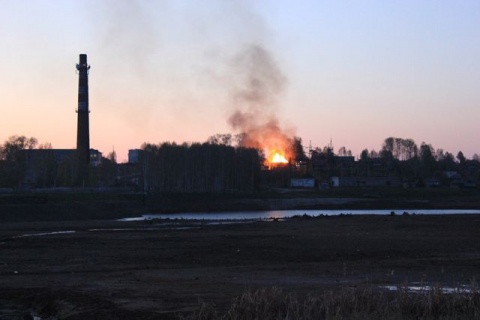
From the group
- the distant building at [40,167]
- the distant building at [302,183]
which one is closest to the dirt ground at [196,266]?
the distant building at [40,167]

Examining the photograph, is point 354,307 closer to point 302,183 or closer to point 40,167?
point 40,167

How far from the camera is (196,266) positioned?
32094 millimetres

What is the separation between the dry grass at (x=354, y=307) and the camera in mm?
17031

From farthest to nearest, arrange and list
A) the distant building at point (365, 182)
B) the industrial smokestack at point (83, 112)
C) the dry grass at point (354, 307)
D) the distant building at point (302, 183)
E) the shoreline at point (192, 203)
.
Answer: the distant building at point (365, 182) → the distant building at point (302, 183) → the industrial smokestack at point (83, 112) → the shoreline at point (192, 203) → the dry grass at point (354, 307)

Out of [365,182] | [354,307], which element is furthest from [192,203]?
[354,307]

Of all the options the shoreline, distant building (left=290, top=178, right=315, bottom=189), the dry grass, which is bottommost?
the dry grass

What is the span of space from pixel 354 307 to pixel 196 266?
1512 centimetres

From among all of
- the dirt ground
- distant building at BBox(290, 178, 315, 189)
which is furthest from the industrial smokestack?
the dirt ground

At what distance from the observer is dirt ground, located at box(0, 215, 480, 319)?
22.2 m

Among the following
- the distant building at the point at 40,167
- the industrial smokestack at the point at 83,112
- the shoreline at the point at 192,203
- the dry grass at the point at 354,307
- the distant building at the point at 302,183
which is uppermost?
the industrial smokestack at the point at 83,112

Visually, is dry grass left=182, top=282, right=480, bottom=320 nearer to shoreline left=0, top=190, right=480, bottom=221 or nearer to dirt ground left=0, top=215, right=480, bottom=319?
dirt ground left=0, top=215, right=480, bottom=319

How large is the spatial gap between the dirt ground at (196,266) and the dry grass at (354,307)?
5.50 feet

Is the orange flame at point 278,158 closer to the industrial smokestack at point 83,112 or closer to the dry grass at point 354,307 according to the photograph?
the industrial smokestack at point 83,112

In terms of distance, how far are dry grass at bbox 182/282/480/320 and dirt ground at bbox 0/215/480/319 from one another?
5.50 feet
